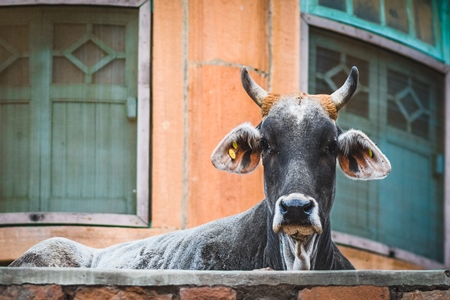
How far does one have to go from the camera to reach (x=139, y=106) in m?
13.6

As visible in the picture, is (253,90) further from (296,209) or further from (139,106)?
(139,106)

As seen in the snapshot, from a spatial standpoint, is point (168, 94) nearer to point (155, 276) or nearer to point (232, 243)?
point (232, 243)

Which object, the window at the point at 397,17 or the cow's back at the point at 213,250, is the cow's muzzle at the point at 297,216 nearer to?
the cow's back at the point at 213,250

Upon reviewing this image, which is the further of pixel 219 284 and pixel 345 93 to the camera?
pixel 345 93

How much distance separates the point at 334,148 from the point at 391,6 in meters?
4.66

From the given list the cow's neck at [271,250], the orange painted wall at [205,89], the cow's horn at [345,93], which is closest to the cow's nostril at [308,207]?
the cow's neck at [271,250]

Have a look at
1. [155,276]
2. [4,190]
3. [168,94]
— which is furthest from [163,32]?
[155,276]

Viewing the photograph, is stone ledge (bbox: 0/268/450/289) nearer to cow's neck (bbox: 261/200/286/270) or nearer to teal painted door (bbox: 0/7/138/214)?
cow's neck (bbox: 261/200/286/270)

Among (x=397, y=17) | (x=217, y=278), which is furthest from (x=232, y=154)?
(x=397, y=17)

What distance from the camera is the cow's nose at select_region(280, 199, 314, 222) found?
953cm

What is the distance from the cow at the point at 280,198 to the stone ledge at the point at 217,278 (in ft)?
3.26

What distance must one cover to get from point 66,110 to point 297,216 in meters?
4.45

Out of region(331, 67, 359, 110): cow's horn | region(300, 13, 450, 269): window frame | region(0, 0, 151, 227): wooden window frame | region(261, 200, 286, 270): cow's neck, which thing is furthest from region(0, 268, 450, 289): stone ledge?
region(300, 13, 450, 269): window frame

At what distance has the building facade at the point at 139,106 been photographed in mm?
13359
